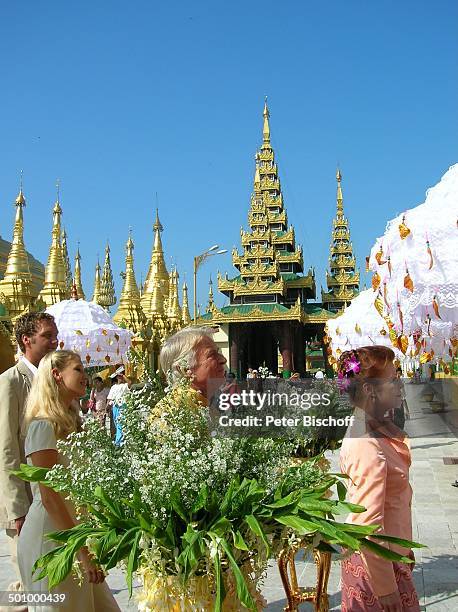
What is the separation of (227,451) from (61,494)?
96 centimetres

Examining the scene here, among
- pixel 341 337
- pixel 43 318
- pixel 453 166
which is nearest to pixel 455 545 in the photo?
pixel 453 166

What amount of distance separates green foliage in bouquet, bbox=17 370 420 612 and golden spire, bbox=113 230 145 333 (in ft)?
82.1

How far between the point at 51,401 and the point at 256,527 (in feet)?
4.04

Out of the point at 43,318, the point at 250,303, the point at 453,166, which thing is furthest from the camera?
the point at 250,303

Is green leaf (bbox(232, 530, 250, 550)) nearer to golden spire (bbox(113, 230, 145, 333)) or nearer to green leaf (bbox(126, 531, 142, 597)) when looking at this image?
green leaf (bbox(126, 531, 142, 597))

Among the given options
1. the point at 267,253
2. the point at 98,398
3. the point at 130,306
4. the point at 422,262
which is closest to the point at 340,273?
the point at 267,253

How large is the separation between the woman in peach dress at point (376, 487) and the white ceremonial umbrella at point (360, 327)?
8.73 m

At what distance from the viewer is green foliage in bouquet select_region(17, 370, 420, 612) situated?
70.3 inches

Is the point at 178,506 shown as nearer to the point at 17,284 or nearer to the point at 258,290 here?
the point at 17,284

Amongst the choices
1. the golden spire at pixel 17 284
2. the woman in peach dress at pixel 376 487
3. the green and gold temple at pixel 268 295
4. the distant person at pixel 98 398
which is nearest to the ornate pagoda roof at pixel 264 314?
the green and gold temple at pixel 268 295

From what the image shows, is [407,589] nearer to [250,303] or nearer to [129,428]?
[129,428]

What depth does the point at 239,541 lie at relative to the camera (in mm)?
1747

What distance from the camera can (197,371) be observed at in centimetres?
278

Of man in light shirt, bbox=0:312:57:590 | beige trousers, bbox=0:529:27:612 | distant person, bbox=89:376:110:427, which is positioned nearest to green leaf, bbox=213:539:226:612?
man in light shirt, bbox=0:312:57:590
